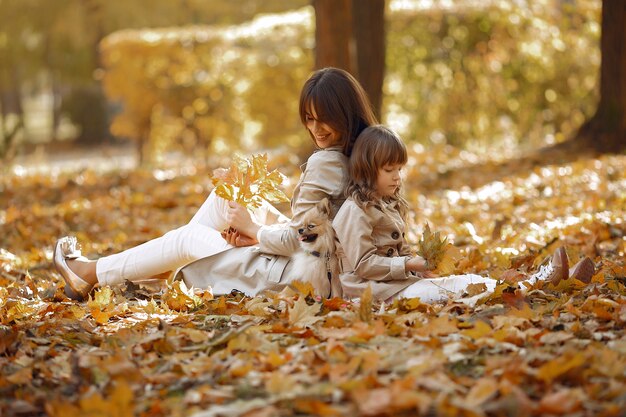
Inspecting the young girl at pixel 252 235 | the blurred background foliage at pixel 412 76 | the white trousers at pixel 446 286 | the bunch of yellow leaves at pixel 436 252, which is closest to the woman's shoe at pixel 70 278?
the young girl at pixel 252 235

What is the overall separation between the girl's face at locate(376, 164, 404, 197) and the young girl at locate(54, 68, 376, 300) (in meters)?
0.17

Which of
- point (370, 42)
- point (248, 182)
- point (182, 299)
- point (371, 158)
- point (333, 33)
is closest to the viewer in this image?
point (371, 158)

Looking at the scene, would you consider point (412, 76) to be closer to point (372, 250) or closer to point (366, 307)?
point (372, 250)

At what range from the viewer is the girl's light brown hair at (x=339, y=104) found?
3.75 m

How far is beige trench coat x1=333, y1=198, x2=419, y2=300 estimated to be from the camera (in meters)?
3.63

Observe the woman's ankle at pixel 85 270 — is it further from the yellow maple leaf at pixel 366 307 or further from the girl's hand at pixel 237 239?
the yellow maple leaf at pixel 366 307

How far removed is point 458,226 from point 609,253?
1.21 m

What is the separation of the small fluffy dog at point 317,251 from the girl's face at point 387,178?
0.23 meters

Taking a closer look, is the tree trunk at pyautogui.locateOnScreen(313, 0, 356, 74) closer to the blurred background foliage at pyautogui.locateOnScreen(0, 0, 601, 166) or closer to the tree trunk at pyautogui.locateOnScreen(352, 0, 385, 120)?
the tree trunk at pyautogui.locateOnScreen(352, 0, 385, 120)

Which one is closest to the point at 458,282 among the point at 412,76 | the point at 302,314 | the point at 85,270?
the point at 302,314

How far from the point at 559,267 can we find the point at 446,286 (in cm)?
48

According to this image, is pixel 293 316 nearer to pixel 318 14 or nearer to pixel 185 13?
pixel 318 14

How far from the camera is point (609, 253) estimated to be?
4859 millimetres

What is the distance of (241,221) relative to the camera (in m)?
4.05
